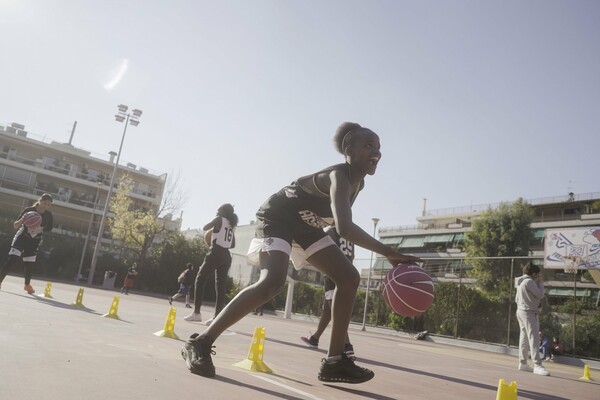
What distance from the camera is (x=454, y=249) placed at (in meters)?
59.9

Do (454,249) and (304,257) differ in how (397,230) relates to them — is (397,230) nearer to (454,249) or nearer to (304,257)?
(454,249)

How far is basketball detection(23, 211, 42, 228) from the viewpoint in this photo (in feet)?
26.5

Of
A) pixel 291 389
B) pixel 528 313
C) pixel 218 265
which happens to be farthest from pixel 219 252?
pixel 528 313

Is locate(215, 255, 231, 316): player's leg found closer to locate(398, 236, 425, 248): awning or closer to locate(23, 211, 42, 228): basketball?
locate(23, 211, 42, 228): basketball

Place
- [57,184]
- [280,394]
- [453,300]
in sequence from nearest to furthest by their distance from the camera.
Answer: [280,394] → [453,300] → [57,184]

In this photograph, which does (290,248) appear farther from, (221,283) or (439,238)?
(439,238)

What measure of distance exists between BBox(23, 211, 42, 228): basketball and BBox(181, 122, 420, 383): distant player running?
6293mm

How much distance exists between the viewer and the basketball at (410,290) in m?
3.04

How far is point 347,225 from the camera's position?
113 inches

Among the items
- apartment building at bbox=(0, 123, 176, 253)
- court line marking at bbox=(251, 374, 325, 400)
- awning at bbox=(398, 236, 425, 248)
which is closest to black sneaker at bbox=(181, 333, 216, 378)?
court line marking at bbox=(251, 374, 325, 400)

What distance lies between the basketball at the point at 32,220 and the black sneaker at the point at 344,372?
7113mm

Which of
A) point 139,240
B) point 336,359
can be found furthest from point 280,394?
point 139,240

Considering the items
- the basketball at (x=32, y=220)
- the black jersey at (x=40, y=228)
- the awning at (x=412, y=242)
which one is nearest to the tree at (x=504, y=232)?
the awning at (x=412, y=242)

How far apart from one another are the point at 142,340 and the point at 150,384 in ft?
6.51
